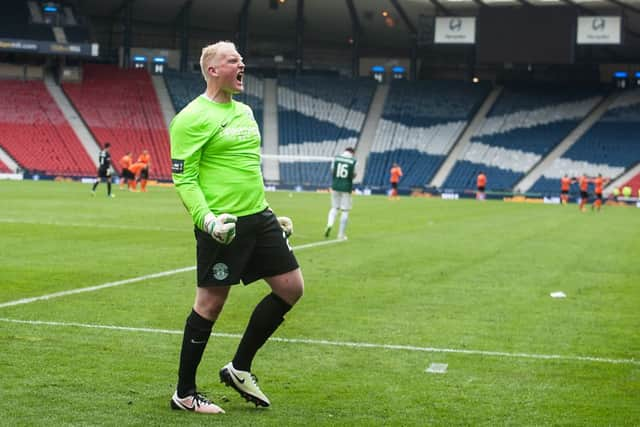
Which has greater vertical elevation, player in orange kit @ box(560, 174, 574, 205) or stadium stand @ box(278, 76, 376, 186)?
stadium stand @ box(278, 76, 376, 186)

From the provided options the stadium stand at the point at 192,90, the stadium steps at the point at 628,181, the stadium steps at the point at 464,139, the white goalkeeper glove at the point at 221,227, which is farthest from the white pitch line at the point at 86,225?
the stadium stand at the point at 192,90

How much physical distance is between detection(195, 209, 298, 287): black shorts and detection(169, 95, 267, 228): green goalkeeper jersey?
115mm

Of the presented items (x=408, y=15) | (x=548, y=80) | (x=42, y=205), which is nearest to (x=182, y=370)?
(x=42, y=205)

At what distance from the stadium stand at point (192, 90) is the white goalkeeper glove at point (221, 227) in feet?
211

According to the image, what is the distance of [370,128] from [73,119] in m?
19.2

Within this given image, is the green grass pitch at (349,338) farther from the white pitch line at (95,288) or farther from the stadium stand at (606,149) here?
the stadium stand at (606,149)

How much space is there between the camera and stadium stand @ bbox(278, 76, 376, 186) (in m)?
66.5

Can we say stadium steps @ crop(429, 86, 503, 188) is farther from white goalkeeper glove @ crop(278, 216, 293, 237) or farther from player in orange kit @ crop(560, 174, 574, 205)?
white goalkeeper glove @ crop(278, 216, 293, 237)

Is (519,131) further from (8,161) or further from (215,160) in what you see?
(215,160)

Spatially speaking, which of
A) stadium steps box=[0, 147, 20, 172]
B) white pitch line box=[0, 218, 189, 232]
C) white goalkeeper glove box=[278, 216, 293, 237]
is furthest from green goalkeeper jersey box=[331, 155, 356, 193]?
stadium steps box=[0, 147, 20, 172]

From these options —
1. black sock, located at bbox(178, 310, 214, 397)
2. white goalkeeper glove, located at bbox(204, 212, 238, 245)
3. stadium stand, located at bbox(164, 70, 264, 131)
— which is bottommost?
black sock, located at bbox(178, 310, 214, 397)

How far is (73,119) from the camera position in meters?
67.3

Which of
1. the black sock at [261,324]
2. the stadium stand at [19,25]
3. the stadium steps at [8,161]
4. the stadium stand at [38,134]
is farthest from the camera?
the stadium stand at [19,25]

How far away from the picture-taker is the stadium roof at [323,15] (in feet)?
212
